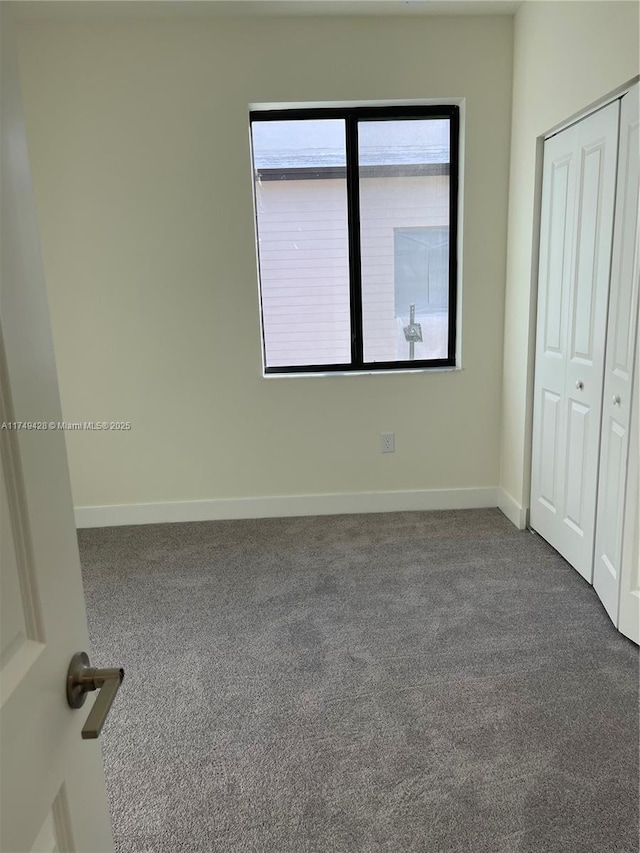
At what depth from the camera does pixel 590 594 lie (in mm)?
2592

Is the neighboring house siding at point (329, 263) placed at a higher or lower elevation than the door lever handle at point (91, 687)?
higher

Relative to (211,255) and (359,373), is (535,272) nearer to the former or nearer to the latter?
(359,373)

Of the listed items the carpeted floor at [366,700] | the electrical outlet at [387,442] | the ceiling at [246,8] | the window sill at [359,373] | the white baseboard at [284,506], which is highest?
the ceiling at [246,8]

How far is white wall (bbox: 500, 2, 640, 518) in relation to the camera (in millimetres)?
2234

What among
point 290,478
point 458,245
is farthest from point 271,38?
point 290,478

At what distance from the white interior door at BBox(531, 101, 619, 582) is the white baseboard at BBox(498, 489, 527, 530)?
118 mm

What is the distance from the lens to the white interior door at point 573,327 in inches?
95.7

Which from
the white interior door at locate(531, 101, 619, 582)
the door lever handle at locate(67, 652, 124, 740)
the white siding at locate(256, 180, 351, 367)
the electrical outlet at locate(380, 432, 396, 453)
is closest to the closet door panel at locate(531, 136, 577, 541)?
the white interior door at locate(531, 101, 619, 582)

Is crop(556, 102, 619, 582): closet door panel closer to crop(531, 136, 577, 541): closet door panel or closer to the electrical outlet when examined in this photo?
crop(531, 136, 577, 541): closet door panel

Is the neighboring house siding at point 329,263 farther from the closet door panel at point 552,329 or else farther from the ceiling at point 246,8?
the ceiling at point 246,8

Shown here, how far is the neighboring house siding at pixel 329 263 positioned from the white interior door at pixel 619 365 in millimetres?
1305

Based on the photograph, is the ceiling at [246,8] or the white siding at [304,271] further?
the white siding at [304,271]

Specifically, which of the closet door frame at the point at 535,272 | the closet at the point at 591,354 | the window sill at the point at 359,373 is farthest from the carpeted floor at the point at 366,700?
the window sill at the point at 359,373

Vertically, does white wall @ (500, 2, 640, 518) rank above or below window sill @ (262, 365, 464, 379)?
above
